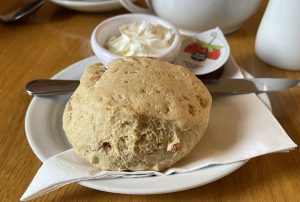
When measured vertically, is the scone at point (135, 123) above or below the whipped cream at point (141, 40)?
above

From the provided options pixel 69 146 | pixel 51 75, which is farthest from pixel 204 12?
pixel 69 146

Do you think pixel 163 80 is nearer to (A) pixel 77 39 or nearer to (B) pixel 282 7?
(B) pixel 282 7

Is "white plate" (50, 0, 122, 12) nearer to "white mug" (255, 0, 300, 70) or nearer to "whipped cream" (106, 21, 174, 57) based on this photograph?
"whipped cream" (106, 21, 174, 57)

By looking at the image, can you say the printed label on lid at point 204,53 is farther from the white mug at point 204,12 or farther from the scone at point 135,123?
the scone at point 135,123

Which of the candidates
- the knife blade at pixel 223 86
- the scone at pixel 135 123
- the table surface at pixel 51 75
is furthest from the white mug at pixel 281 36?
the scone at pixel 135 123

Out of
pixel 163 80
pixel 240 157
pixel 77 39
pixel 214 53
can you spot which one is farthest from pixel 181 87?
pixel 77 39

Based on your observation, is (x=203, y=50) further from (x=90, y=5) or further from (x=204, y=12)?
(x=90, y=5)
